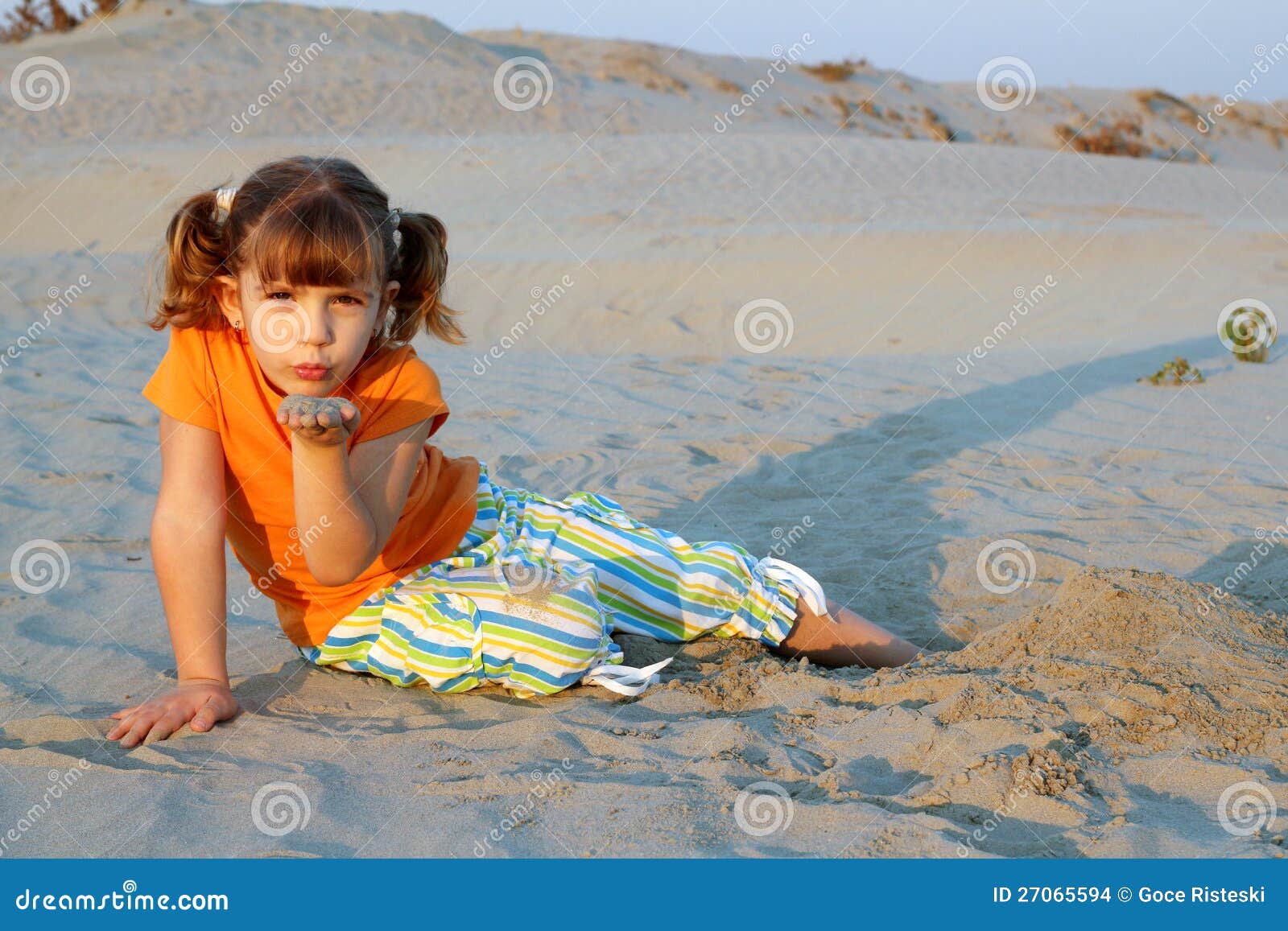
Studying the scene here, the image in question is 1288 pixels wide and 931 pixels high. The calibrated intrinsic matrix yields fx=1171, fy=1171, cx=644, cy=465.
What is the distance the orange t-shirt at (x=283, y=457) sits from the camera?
2.64 meters

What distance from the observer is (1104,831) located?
1895 mm

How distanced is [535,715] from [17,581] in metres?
1.84

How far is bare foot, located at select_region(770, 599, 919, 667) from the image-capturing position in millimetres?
3127

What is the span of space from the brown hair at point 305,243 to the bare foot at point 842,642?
127cm

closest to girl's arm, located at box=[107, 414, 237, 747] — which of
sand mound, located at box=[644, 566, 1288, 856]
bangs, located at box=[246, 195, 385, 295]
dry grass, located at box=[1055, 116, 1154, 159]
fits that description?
bangs, located at box=[246, 195, 385, 295]

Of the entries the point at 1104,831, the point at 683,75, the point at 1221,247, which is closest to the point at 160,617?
the point at 1104,831

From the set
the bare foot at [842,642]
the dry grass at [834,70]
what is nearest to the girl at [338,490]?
the bare foot at [842,642]

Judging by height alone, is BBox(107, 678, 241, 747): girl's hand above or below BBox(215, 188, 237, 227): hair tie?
below

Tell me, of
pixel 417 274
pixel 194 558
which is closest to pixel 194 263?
pixel 417 274

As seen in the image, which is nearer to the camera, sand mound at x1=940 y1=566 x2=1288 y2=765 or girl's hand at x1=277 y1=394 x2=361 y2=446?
girl's hand at x1=277 y1=394 x2=361 y2=446

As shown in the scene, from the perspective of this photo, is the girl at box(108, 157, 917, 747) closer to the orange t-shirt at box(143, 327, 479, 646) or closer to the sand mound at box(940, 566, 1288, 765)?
the orange t-shirt at box(143, 327, 479, 646)

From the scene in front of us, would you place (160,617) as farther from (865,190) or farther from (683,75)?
(683,75)

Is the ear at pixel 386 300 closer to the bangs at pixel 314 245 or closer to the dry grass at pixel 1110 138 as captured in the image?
the bangs at pixel 314 245

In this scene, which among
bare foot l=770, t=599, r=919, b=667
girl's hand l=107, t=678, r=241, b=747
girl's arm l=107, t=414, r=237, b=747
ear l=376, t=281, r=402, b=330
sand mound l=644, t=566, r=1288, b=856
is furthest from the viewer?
bare foot l=770, t=599, r=919, b=667
